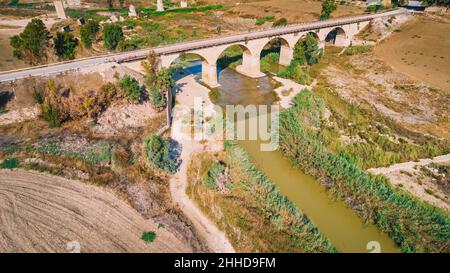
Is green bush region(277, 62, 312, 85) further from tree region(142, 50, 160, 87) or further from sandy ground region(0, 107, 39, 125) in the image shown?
sandy ground region(0, 107, 39, 125)

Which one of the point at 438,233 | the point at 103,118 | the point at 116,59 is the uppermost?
the point at 116,59

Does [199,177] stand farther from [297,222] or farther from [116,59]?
[116,59]

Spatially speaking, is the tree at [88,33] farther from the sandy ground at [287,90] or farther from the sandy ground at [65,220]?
the sandy ground at [65,220]

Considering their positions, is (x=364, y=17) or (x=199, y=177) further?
(x=364, y=17)

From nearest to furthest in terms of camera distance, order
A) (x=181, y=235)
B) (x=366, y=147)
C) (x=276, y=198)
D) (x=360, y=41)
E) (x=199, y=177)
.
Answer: (x=181, y=235)
(x=276, y=198)
(x=199, y=177)
(x=366, y=147)
(x=360, y=41)

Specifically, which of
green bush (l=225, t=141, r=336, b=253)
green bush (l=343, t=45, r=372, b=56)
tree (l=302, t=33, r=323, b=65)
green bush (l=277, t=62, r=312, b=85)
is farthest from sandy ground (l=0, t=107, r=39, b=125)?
green bush (l=343, t=45, r=372, b=56)
